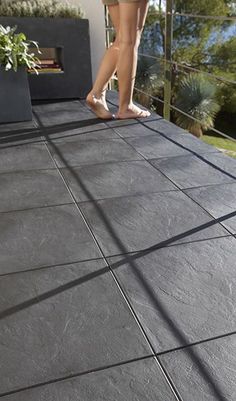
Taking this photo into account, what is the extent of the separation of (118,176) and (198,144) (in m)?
0.58

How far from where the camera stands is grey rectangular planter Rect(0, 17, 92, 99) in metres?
3.00

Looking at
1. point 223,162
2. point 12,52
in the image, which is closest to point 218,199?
point 223,162

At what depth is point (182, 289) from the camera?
3.42 ft

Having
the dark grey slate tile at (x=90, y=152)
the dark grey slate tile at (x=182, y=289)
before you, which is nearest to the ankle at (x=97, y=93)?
the dark grey slate tile at (x=90, y=152)

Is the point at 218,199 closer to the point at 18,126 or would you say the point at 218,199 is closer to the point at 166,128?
the point at 166,128

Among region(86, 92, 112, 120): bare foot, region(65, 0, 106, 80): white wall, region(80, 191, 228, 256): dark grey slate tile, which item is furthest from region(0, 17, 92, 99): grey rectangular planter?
region(80, 191, 228, 256): dark grey slate tile

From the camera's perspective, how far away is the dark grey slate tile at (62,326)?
83 centimetres

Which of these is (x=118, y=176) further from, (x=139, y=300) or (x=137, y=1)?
(x=137, y=1)

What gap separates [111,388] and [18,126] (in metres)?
1.91

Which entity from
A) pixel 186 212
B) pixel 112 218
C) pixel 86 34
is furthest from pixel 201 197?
pixel 86 34

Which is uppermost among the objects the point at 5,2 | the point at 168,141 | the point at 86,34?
the point at 5,2

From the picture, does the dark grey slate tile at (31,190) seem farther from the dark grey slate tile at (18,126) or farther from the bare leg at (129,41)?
the bare leg at (129,41)

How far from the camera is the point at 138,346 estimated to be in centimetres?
88

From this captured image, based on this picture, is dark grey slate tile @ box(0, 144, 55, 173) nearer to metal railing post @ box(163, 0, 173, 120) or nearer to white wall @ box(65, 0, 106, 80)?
metal railing post @ box(163, 0, 173, 120)
